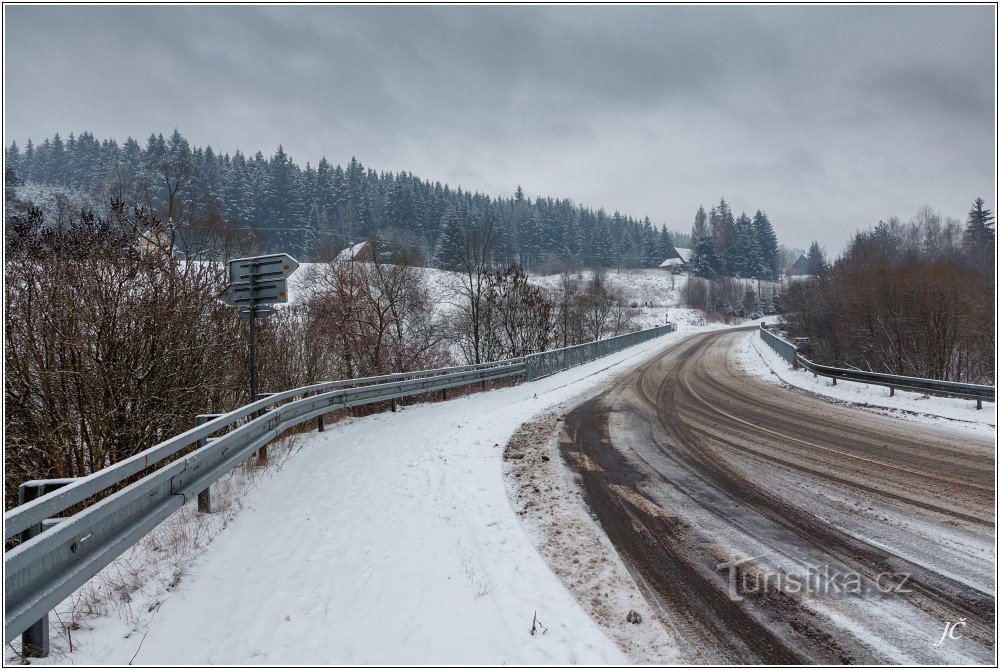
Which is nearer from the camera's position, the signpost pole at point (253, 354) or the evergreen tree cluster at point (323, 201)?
the signpost pole at point (253, 354)

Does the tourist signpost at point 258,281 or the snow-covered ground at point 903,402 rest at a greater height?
the tourist signpost at point 258,281

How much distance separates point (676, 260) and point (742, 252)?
1809 cm

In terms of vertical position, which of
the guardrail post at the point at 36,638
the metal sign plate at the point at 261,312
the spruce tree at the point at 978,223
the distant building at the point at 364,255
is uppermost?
the spruce tree at the point at 978,223

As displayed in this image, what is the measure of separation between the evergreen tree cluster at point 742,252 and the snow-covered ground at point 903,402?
91402 millimetres

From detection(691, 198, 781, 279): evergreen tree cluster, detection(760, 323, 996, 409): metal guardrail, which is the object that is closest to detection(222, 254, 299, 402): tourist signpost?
detection(760, 323, 996, 409): metal guardrail

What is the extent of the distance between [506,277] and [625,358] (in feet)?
25.7

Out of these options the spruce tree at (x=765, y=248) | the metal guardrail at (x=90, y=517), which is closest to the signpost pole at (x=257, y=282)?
the metal guardrail at (x=90, y=517)

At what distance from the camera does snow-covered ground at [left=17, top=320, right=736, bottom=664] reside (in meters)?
2.98

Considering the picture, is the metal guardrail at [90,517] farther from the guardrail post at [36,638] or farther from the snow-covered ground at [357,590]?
the snow-covered ground at [357,590]

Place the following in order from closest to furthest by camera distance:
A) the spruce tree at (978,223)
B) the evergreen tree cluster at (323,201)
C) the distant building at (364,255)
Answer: the distant building at (364,255)
the spruce tree at (978,223)
the evergreen tree cluster at (323,201)

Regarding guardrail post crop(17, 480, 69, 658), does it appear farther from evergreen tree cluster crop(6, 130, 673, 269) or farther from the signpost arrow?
evergreen tree cluster crop(6, 130, 673, 269)

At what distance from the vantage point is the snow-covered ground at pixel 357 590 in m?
2.98

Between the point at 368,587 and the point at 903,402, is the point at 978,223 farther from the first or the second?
the point at 368,587

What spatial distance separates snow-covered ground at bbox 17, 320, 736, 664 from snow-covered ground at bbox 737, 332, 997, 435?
9.74m
